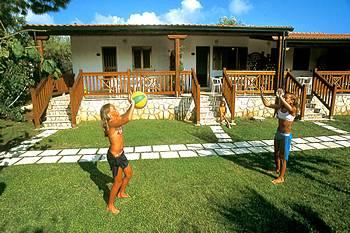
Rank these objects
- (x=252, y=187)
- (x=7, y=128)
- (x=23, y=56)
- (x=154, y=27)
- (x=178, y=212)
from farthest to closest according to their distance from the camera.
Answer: (x=154, y=27) → (x=7, y=128) → (x=252, y=187) → (x=178, y=212) → (x=23, y=56)

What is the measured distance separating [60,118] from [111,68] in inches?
175

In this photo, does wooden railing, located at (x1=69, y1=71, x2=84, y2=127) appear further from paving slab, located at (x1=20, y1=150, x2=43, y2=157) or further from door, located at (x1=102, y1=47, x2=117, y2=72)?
door, located at (x1=102, y1=47, x2=117, y2=72)

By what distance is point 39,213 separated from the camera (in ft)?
11.3

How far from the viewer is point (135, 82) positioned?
10047 millimetres

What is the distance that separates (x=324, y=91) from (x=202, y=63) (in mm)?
5873

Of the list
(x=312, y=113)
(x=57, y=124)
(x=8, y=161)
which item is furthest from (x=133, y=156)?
(x=312, y=113)

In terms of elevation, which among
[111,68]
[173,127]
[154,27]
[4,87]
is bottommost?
[173,127]

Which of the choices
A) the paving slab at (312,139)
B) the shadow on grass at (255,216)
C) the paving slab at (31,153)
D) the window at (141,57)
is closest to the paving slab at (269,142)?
the paving slab at (312,139)

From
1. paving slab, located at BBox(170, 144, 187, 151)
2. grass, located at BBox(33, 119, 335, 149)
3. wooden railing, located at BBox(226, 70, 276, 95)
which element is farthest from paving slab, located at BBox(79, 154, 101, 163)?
wooden railing, located at BBox(226, 70, 276, 95)

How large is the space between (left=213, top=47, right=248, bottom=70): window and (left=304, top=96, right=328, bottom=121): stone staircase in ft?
14.3

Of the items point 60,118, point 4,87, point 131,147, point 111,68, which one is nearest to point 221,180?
point 131,147

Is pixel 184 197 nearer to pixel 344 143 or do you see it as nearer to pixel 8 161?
pixel 8 161

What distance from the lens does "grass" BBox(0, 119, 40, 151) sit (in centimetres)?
678

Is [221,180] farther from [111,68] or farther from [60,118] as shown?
[111,68]
